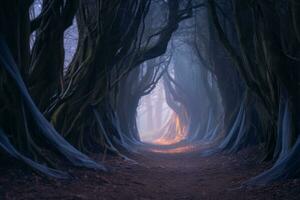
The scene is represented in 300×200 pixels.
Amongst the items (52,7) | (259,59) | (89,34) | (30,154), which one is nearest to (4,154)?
(30,154)

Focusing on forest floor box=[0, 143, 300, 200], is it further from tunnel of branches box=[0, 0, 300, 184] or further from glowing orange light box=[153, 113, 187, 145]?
glowing orange light box=[153, 113, 187, 145]

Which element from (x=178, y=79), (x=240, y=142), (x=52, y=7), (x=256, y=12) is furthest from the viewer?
(x=178, y=79)

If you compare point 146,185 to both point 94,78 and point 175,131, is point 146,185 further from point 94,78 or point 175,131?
point 175,131

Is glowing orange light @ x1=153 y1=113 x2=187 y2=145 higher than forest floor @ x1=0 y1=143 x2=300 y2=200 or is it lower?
higher

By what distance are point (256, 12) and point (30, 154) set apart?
4418 millimetres

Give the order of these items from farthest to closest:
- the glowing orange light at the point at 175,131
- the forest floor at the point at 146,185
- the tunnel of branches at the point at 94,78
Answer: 1. the glowing orange light at the point at 175,131
2. the tunnel of branches at the point at 94,78
3. the forest floor at the point at 146,185

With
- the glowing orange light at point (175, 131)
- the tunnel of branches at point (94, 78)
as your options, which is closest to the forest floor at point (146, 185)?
the tunnel of branches at point (94, 78)

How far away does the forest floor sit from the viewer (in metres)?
5.32

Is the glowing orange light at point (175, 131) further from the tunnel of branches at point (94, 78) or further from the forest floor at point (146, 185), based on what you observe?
the forest floor at point (146, 185)

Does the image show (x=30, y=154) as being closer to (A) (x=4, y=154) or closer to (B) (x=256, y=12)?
(A) (x=4, y=154)

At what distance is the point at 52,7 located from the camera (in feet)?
24.8

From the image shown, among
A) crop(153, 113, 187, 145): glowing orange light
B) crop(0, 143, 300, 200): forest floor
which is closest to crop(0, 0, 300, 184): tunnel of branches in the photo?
crop(0, 143, 300, 200): forest floor

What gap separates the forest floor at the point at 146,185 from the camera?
17.5ft

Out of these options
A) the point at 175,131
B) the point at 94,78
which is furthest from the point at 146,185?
the point at 175,131
